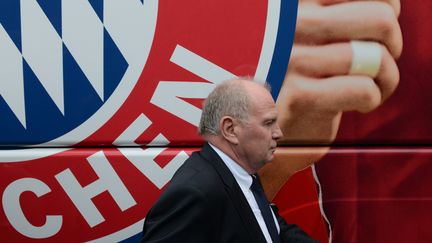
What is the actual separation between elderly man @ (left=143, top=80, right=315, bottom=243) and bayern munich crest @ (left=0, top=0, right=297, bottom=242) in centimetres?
67

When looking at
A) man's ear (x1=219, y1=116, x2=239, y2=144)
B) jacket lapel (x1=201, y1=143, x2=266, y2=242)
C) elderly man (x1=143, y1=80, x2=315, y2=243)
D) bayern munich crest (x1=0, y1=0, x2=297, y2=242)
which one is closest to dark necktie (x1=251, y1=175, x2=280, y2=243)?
elderly man (x1=143, y1=80, x2=315, y2=243)

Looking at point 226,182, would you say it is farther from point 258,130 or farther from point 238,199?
point 258,130

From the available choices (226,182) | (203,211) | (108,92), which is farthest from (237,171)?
(108,92)

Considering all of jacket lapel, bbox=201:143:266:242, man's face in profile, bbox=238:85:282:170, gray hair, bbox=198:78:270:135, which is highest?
gray hair, bbox=198:78:270:135

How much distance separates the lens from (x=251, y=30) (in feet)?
7.94

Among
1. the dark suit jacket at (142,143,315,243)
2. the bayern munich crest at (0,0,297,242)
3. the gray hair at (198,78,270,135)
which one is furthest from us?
the bayern munich crest at (0,0,297,242)

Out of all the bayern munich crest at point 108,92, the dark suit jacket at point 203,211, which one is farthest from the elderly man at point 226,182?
the bayern munich crest at point 108,92

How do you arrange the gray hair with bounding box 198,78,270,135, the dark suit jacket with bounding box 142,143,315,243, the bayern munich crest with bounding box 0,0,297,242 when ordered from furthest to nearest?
the bayern munich crest with bounding box 0,0,297,242, the gray hair with bounding box 198,78,270,135, the dark suit jacket with bounding box 142,143,315,243

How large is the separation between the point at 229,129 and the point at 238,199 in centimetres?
21

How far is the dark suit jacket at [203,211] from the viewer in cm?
157

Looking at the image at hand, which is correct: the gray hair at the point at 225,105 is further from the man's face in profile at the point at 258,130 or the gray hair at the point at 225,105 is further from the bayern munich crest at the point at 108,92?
the bayern munich crest at the point at 108,92

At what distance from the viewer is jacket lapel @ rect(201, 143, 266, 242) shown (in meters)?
1.65

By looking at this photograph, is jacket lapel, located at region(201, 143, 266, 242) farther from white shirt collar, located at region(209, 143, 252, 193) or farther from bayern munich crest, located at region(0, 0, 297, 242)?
bayern munich crest, located at region(0, 0, 297, 242)

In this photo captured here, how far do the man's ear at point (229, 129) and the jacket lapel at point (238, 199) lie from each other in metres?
0.07
